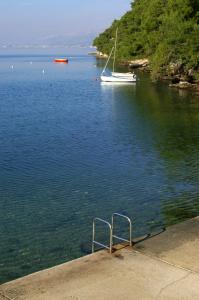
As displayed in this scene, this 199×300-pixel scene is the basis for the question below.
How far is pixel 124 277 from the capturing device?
11141mm

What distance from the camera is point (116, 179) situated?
21.2 m

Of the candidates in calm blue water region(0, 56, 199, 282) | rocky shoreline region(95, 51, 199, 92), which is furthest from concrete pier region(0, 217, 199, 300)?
rocky shoreline region(95, 51, 199, 92)

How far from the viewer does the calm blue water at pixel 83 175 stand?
1516 centimetres

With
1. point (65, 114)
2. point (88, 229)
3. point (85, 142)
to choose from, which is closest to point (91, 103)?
point (65, 114)

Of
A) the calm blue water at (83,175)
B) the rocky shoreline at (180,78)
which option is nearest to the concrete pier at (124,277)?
the calm blue water at (83,175)

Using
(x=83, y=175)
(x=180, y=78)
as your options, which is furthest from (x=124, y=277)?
(x=180, y=78)

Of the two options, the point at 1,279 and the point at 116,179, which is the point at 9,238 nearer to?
the point at 1,279

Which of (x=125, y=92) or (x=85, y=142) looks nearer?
(x=85, y=142)

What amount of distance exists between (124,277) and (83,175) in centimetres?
1089

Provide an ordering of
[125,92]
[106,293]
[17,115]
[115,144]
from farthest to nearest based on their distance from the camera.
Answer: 1. [125,92]
2. [17,115]
3. [115,144]
4. [106,293]

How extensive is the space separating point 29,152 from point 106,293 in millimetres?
16710

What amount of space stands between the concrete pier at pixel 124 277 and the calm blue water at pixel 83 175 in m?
1.82

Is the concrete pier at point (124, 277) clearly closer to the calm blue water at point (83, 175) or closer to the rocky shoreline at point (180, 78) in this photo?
the calm blue water at point (83, 175)

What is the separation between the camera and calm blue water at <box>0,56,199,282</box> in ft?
49.7
